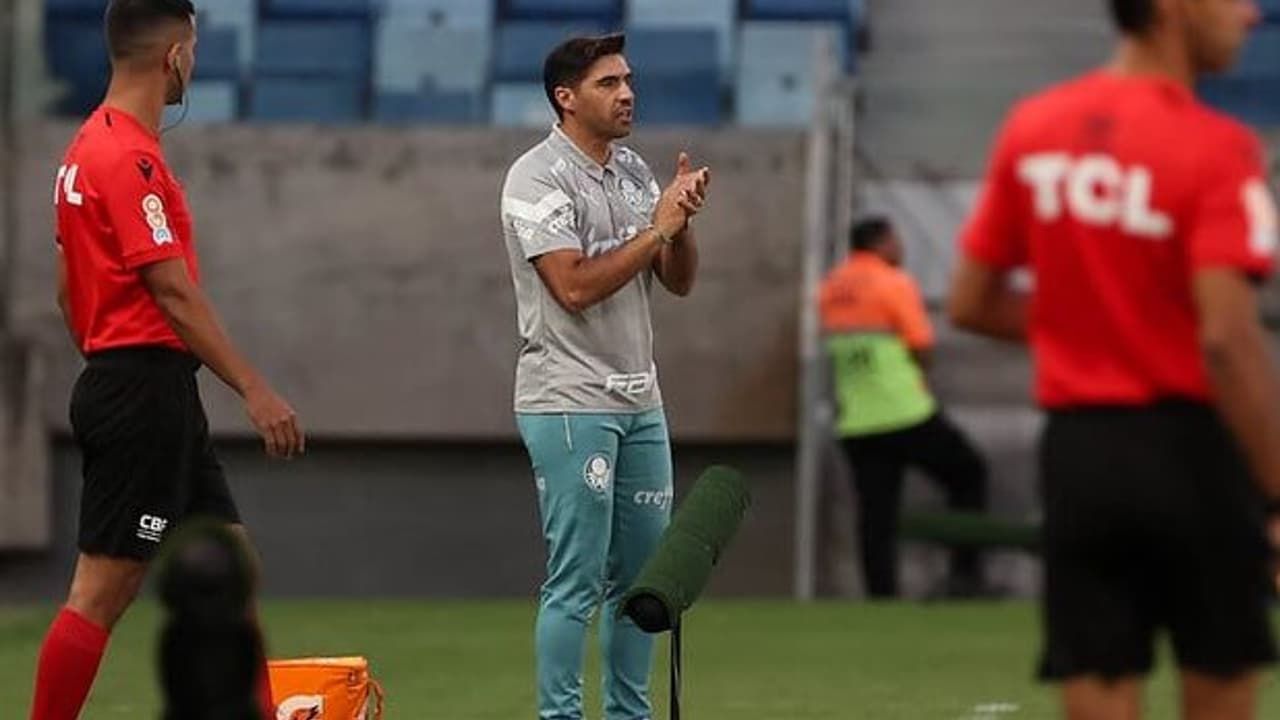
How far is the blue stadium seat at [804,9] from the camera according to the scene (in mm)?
15852

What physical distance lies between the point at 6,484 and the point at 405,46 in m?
2.95

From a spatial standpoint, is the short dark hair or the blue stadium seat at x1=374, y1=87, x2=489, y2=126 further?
the blue stadium seat at x1=374, y1=87, x2=489, y2=126

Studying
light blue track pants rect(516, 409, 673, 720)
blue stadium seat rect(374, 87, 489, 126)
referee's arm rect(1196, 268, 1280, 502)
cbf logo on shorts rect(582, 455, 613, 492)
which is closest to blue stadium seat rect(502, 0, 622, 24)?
blue stadium seat rect(374, 87, 489, 126)

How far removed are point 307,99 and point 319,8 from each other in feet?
1.61

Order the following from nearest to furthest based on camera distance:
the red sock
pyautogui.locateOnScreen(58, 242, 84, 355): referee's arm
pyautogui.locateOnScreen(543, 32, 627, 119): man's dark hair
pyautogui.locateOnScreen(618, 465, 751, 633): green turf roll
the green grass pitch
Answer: pyautogui.locateOnScreen(618, 465, 751, 633): green turf roll
the red sock
pyautogui.locateOnScreen(58, 242, 84, 355): referee's arm
pyautogui.locateOnScreen(543, 32, 627, 119): man's dark hair
the green grass pitch

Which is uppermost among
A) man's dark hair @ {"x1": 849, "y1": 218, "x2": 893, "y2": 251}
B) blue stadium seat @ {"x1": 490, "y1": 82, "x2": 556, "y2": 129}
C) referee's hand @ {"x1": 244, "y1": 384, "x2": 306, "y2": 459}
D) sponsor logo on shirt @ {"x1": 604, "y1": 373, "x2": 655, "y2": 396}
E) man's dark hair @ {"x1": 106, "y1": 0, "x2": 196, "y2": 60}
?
man's dark hair @ {"x1": 106, "y1": 0, "x2": 196, "y2": 60}

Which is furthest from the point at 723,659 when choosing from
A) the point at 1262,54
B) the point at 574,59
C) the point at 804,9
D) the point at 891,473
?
the point at 1262,54

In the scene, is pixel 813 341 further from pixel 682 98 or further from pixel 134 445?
pixel 134 445

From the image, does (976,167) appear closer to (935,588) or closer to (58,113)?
(935,588)

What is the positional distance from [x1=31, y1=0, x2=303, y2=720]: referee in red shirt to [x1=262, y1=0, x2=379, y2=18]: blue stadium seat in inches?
356

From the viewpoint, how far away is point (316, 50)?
630 inches

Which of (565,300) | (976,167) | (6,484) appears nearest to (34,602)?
(6,484)

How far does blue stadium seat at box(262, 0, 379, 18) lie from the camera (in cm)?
1602

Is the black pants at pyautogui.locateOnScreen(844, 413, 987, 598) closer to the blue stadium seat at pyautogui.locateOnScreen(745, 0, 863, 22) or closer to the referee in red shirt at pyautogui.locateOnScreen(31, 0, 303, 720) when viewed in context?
the blue stadium seat at pyautogui.locateOnScreen(745, 0, 863, 22)
